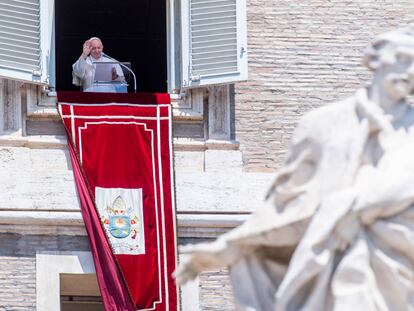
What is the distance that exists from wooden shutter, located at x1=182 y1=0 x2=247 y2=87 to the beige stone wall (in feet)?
1.14

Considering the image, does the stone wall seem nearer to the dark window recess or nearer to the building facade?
the building facade

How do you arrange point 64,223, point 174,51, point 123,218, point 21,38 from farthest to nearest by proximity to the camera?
point 174,51 → point 21,38 → point 64,223 → point 123,218

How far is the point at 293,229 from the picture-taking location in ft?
53.6

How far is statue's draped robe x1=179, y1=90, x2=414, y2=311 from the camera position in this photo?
16.1 metres

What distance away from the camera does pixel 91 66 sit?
2614cm

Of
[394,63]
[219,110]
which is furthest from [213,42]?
[394,63]

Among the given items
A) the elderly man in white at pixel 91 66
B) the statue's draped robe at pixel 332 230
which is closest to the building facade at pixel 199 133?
the elderly man in white at pixel 91 66

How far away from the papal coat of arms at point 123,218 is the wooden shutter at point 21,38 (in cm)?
109

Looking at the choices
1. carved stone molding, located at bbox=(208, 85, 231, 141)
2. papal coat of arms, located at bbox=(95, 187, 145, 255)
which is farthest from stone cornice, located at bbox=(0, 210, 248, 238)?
carved stone molding, located at bbox=(208, 85, 231, 141)

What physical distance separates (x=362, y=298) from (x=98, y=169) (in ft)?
32.0

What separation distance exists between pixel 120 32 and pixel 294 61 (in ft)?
14.9

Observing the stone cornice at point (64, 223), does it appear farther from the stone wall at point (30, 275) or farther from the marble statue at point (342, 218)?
the marble statue at point (342, 218)

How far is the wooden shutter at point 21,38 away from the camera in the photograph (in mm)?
25609

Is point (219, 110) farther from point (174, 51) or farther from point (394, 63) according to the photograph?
point (394, 63)
